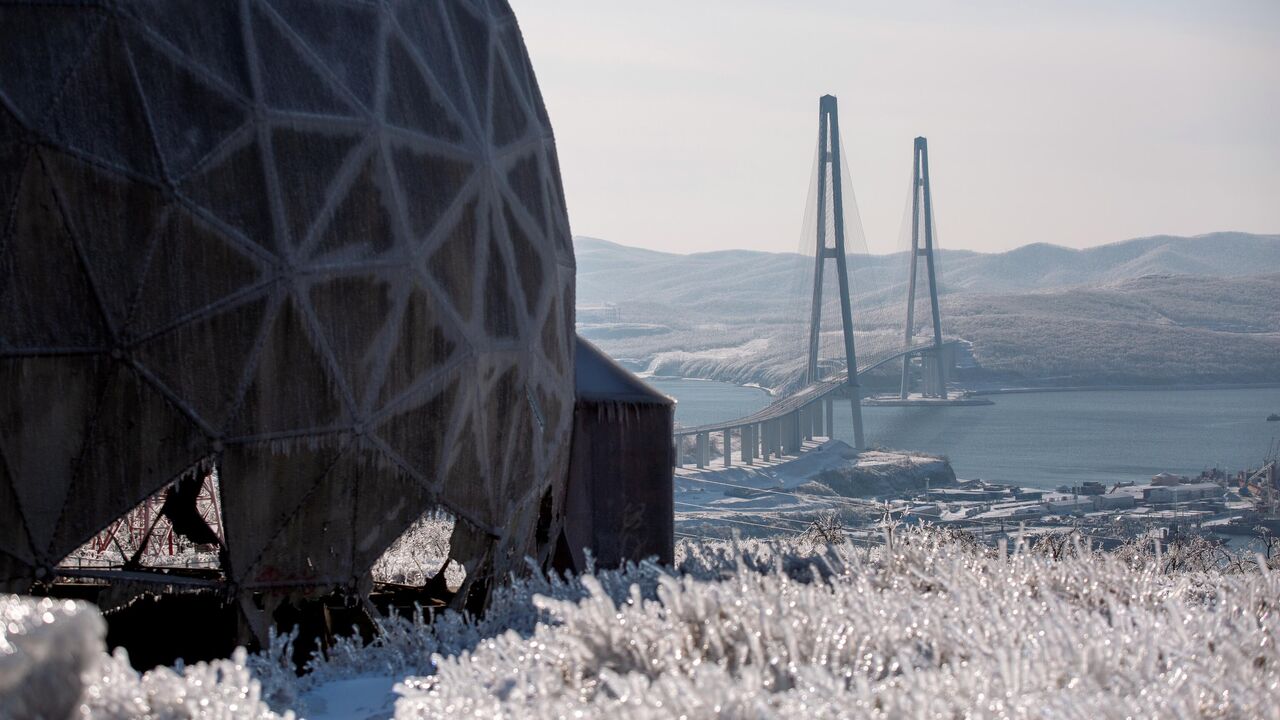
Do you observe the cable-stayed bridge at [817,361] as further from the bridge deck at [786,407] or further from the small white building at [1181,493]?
the small white building at [1181,493]

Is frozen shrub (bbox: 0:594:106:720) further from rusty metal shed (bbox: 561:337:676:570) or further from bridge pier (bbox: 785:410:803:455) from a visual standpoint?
bridge pier (bbox: 785:410:803:455)

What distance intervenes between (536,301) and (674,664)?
15.4 ft

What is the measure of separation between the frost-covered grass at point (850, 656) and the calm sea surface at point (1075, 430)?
2776 inches

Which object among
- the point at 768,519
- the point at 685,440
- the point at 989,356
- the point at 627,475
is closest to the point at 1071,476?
the point at 685,440

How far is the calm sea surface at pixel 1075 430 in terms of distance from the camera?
3310 inches

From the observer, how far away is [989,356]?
140500mm

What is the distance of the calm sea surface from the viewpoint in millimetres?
84062

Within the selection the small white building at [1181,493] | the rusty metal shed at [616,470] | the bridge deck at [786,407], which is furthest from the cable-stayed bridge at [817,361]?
the rusty metal shed at [616,470]

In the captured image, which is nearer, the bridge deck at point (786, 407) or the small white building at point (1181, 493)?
the small white building at point (1181, 493)

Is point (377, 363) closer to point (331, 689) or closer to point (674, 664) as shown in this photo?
point (331, 689)

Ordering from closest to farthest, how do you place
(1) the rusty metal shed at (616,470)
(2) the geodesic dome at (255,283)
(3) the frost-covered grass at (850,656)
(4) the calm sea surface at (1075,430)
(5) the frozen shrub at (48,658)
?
(5) the frozen shrub at (48,658) < (3) the frost-covered grass at (850,656) < (2) the geodesic dome at (255,283) < (1) the rusty metal shed at (616,470) < (4) the calm sea surface at (1075,430)

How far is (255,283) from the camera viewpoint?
7527mm

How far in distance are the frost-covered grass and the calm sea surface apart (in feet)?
231

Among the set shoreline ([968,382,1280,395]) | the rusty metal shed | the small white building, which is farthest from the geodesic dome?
shoreline ([968,382,1280,395])
